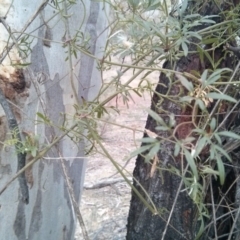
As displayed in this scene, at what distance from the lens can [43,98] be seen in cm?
156

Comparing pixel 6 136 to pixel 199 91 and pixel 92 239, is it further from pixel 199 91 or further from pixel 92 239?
pixel 92 239

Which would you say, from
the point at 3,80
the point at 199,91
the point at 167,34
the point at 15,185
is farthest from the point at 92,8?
the point at 199,91

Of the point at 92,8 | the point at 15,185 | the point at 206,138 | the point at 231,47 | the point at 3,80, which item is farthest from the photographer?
the point at 92,8

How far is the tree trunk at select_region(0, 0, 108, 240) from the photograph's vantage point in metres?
1.37

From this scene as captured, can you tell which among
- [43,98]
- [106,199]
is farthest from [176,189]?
[106,199]

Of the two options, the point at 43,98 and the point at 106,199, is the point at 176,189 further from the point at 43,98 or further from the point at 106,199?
the point at 106,199

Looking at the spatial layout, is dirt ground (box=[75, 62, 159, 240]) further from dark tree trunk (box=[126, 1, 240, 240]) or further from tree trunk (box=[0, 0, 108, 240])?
dark tree trunk (box=[126, 1, 240, 240])

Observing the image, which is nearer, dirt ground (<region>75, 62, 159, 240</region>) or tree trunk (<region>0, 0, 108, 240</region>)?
tree trunk (<region>0, 0, 108, 240</region>)

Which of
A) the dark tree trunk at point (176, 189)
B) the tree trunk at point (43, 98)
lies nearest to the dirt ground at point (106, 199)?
the tree trunk at point (43, 98)

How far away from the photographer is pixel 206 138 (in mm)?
802

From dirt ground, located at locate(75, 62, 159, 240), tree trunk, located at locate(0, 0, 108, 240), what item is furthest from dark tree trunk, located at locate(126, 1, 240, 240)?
dirt ground, located at locate(75, 62, 159, 240)

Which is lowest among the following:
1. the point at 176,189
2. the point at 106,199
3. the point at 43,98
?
the point at 106,199

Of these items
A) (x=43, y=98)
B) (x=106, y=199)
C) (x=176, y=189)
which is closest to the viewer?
(x=176, y=189)

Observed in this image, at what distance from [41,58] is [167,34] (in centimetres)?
58
